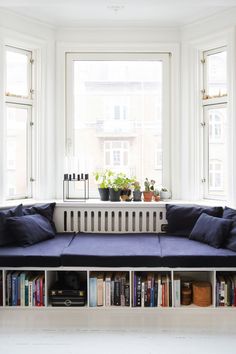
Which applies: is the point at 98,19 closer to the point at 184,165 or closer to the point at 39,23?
the point at 39,23

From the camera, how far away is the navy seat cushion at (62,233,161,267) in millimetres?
3393

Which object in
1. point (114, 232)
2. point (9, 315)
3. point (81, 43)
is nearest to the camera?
point (9, 315)

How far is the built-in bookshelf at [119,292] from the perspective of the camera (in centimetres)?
343

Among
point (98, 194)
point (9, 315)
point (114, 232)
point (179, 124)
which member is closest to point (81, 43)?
point (179, 124)

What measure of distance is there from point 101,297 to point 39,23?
2.98 metres

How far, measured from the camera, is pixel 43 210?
4078 mm

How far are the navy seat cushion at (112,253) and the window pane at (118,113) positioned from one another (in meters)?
1.14

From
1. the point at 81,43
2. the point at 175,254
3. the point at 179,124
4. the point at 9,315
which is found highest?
the point at 81,43

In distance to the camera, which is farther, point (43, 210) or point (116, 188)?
point (116, 188)

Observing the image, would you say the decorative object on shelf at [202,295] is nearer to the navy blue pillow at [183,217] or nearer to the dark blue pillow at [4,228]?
the navy blue pillow at [183,217]

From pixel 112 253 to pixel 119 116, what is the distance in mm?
1801

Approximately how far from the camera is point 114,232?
4.23 m

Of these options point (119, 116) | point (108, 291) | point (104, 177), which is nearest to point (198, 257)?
point (108, 291)

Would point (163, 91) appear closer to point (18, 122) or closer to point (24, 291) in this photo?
point (18, 122)
